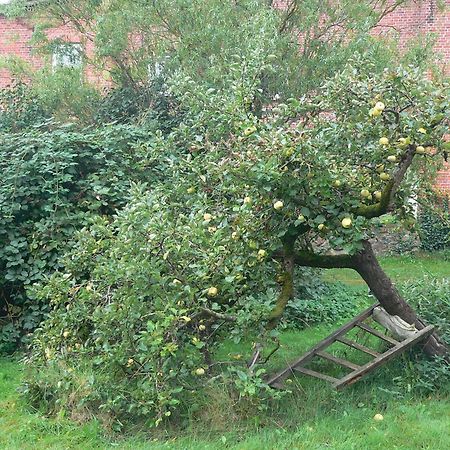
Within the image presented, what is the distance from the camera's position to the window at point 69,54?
11.2 metres

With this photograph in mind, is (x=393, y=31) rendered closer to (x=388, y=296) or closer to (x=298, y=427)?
(x=388, y=296)

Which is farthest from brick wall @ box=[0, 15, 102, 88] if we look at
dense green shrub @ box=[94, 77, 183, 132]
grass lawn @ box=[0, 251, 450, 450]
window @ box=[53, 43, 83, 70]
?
grass lawn @ box=[0, 251, 450, 450]

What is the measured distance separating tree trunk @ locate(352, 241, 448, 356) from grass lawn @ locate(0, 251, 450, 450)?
27 centimetres

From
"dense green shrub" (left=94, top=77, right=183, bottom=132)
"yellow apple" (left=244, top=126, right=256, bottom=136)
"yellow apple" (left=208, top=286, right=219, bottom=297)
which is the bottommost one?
"yellow apple" (left=208, top=286, right=219, bottom=297)

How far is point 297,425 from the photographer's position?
14.8 feet

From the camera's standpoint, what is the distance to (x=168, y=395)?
171 inches

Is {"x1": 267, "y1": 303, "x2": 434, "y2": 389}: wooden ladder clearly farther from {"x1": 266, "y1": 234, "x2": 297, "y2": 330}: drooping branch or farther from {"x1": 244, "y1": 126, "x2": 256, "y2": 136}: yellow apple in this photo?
{"x1": 244, "y1": 126, "x2": 256, "y2": 136}: yellow apple

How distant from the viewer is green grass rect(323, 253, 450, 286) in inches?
432

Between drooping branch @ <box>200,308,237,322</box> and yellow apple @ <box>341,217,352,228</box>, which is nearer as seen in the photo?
yellow apple @ <box>341,217,352,228</box>

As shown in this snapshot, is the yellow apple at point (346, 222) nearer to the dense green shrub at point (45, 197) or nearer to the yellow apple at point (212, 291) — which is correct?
the yellow apple at point (212, 291)

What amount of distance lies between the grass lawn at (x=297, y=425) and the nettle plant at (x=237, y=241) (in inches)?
7.8

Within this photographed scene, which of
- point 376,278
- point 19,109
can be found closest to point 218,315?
point 376,278

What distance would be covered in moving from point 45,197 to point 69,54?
4854mm

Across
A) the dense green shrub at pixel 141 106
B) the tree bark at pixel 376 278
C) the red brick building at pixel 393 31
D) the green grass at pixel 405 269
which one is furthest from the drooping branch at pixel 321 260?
the green grass at pixel 405 269
